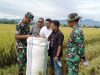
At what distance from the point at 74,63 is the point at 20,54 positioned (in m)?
2.17

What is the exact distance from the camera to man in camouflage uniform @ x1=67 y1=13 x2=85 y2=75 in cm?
705

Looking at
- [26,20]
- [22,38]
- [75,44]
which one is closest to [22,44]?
[22,38]

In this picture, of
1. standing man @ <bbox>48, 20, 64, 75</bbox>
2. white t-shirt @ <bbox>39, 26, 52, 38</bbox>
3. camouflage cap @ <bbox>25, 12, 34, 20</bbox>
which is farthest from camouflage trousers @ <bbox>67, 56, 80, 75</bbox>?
white t-shirt @ <bbox>39, 26, 52, 38</bbox>

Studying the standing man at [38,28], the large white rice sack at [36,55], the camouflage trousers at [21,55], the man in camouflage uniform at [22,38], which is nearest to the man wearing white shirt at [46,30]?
the standing man at [38,28]

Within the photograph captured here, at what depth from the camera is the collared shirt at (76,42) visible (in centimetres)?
707

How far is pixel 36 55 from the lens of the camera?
8523 mm

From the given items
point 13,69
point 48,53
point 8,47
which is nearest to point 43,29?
point 48,53

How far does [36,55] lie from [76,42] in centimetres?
168

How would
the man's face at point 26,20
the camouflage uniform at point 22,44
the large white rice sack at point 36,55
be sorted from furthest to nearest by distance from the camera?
the camouflage uniform at point 22,44
the man's face at point 26,20
the large white rice sack at point 36,55

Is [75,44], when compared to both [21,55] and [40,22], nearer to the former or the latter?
[21,55]

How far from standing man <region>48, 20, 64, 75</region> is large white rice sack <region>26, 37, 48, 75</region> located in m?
0.33

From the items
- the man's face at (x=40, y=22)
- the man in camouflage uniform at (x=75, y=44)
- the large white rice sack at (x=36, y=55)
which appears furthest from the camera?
the man's face at (x=40, y=22)

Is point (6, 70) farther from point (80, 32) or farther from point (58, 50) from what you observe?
point (80, 32)

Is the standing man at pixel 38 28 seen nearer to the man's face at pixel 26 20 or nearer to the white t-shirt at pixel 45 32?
the white t-shirt at pixel 45 32
